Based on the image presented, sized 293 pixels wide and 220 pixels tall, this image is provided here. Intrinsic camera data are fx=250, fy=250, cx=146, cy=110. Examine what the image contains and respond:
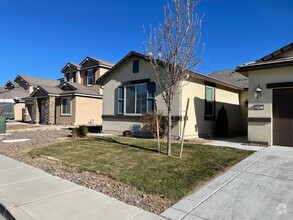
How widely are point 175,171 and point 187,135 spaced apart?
6.73m

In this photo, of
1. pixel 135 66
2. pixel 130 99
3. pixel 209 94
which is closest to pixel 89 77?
pixel 130 99

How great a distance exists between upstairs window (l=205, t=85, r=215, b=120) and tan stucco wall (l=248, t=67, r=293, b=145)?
3748 millimetres

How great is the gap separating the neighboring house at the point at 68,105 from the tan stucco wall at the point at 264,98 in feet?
55.5

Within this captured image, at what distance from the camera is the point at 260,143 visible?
10484mm

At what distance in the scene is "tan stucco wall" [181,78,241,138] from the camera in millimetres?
12985

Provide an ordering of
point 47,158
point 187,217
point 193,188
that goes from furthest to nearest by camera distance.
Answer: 1. point 47,158
2. point 193,188
3. point 187,217

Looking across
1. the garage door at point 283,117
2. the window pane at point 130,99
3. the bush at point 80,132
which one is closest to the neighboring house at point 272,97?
the garage door at point 283,117

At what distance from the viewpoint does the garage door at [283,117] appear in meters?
9.91

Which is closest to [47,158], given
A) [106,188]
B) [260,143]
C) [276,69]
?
[106,188]

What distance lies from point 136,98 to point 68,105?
40.5 feet

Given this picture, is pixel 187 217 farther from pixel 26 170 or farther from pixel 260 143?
pixel 260 143

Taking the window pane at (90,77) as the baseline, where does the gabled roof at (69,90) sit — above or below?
below

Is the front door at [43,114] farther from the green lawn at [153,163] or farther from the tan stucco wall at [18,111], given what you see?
the green lawn at [153,163]

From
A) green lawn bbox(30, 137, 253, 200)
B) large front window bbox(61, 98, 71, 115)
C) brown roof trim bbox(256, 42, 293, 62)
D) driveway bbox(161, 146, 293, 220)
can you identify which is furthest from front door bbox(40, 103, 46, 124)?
driveway bbox(161, 146, 293, 220)
